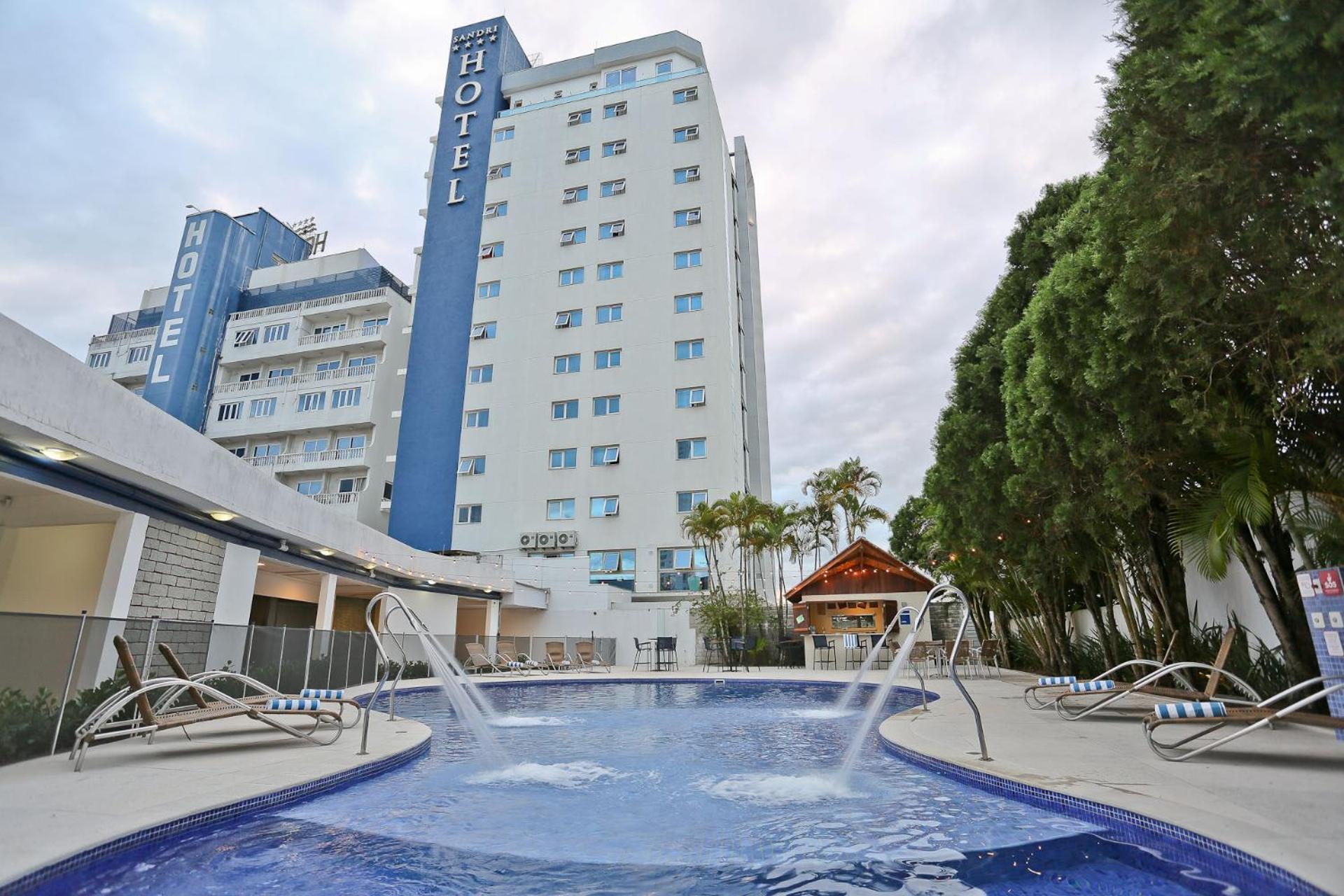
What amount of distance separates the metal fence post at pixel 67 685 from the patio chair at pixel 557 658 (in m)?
15.7

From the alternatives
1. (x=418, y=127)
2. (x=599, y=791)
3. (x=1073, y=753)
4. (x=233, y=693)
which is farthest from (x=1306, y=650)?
(x=418, y=127)

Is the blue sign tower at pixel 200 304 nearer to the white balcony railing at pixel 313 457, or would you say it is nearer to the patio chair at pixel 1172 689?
the white balcony railing at pixel 313 457

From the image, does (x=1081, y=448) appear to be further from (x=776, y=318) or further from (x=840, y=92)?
(x=776, y=318)

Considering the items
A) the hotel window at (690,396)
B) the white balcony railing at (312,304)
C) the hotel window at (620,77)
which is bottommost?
the hotel window at (690,396)

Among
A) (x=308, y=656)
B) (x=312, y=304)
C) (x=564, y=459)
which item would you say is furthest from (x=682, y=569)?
(x=312, y=304)

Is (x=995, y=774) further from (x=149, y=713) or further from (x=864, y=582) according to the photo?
(x=864, y=582)

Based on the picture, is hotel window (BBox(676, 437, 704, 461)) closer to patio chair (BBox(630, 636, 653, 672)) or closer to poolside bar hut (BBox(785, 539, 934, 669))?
patio chair (BBox(630, 636, 653, 672))

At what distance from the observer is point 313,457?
123ft

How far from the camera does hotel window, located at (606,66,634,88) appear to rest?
131 feet

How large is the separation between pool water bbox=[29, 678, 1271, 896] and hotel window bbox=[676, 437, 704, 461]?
2362cm

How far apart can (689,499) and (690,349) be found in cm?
734

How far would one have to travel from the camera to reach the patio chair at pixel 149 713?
5848 millimetres

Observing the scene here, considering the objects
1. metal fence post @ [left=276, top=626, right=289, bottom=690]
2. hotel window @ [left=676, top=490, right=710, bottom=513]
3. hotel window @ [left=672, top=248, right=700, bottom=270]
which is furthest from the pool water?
hotel window @ [left=672, top=248, right=700, bottom=270]

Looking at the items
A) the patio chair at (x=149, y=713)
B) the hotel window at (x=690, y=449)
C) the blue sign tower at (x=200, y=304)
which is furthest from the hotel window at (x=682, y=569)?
the blue sign tower at (x=200, y=304)
